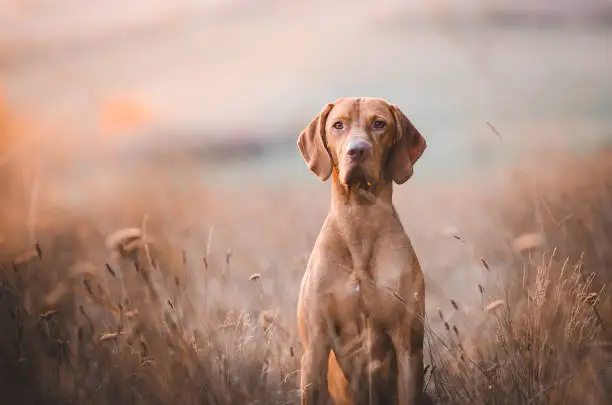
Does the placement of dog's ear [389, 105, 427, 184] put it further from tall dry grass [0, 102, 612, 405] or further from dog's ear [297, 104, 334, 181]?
tall dry grass [0, 102, 612, 405]

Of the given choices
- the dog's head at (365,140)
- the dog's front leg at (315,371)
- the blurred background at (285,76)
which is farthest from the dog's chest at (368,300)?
the blurred background at (285,76)

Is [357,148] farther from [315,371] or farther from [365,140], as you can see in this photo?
[315,371]

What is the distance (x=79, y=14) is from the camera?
13.2 ft

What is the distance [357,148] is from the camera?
327 centimetres

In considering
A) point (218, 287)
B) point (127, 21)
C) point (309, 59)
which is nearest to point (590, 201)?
point (309, 59)

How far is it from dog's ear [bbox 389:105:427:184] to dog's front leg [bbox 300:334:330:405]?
771 millimetres

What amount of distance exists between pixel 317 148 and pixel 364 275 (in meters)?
0.58

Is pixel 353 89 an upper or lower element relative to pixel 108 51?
lower

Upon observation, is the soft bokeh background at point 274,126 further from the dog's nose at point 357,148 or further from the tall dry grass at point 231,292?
the dog's nose at point 357,148

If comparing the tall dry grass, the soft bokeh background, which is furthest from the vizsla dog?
the soft bokeh background

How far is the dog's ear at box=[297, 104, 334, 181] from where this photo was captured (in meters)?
3.46

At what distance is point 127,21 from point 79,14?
0.25m

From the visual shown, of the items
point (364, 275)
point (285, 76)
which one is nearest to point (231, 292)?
point (364, 275)

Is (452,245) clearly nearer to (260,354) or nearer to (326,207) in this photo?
(326,207)
